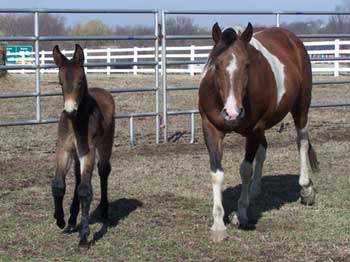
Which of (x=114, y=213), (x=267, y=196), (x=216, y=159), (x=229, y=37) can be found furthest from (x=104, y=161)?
(x=267, y=196)

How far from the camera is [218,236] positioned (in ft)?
19.0

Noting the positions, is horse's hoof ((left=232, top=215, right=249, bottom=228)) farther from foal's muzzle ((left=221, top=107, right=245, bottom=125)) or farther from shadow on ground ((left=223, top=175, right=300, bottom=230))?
foal's muzzle ((left=221, top=107, right=245, bottom=125))

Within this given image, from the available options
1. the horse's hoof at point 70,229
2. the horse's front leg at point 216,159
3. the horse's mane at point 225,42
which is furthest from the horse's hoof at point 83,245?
the horse's mane at point 225,42

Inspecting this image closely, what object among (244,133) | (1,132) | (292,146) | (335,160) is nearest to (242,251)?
(244,133)

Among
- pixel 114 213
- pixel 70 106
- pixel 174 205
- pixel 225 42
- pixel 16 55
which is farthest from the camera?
pixel 16 55

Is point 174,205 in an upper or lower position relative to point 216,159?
lower

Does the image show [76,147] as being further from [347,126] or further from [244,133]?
[347,126]

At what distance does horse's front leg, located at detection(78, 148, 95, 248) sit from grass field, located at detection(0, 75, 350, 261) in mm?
134

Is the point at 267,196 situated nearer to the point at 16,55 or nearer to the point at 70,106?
the point at 70,106

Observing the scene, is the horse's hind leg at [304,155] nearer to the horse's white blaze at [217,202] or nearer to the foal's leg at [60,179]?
the horse's white blaze at [217,202]

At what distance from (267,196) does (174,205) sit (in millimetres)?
1083

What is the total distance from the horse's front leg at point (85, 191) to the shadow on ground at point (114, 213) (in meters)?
0.16

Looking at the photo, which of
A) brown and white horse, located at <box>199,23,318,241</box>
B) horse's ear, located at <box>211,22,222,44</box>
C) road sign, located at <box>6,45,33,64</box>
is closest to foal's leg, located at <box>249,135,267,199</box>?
brown and white horse, located at <box>199,23,318,241</box>

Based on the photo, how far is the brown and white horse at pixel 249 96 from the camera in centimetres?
558
